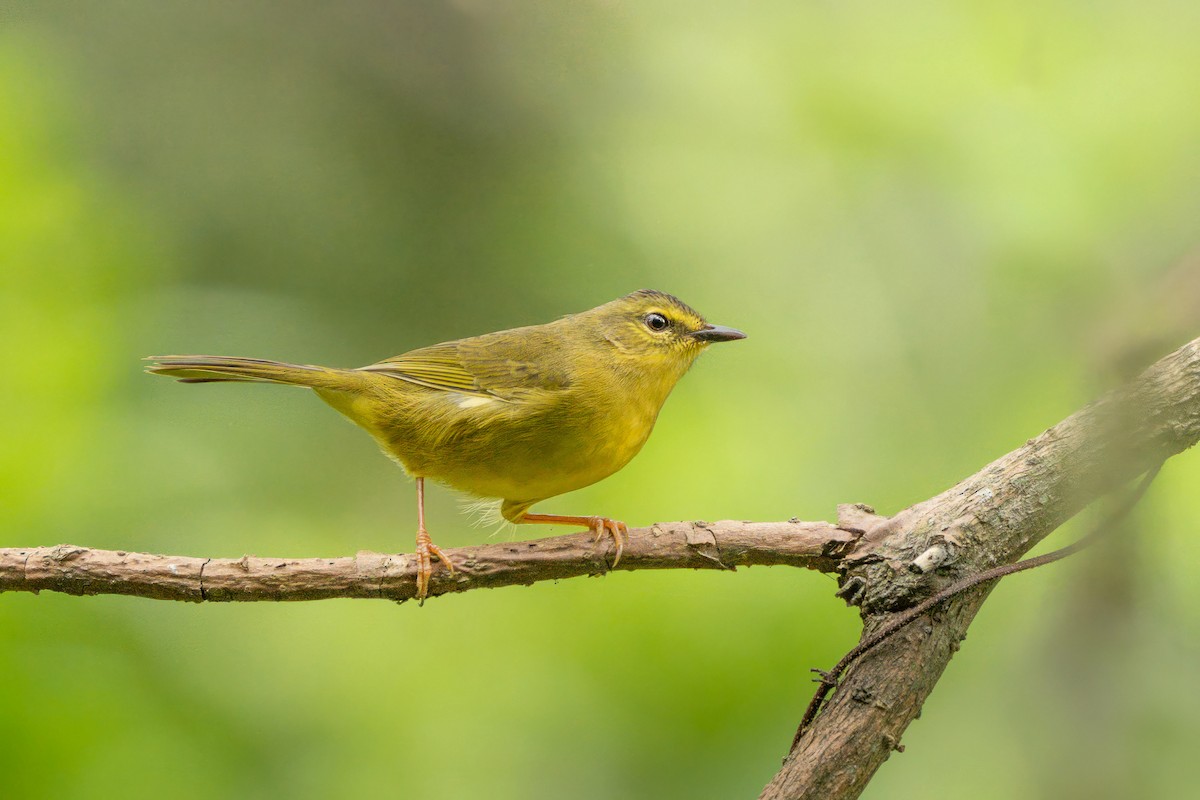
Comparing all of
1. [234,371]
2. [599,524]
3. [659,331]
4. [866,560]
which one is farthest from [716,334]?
[234,371]

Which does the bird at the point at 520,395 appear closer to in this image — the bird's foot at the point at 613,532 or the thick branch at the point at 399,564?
the bird's foot at the point at 613,532

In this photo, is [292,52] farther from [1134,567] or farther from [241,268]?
[1134,567]

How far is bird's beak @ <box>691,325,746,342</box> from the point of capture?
364 centimetres

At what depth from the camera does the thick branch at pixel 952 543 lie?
225 centimetres

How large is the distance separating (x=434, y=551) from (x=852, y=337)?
2.13m

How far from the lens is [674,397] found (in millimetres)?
4336

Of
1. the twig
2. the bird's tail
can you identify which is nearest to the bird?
the bird's tail

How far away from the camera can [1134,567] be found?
1.87 meters

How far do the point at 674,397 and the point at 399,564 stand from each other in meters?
1.94

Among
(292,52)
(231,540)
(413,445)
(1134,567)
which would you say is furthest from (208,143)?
(1134,567)

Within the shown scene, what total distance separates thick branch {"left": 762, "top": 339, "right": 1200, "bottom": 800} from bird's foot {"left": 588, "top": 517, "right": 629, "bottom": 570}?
585mm

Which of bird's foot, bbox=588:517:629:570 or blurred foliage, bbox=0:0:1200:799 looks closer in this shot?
bird's foot, bbox=588:517:629:570

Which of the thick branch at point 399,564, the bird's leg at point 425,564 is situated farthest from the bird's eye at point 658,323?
the bird's leg at point 425,564

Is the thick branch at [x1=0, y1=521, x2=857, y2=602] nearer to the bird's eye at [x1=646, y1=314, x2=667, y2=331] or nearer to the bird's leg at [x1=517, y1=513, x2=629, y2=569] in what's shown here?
the bird's leg at [x1=517, y1=513, x2=629, y2=569]
